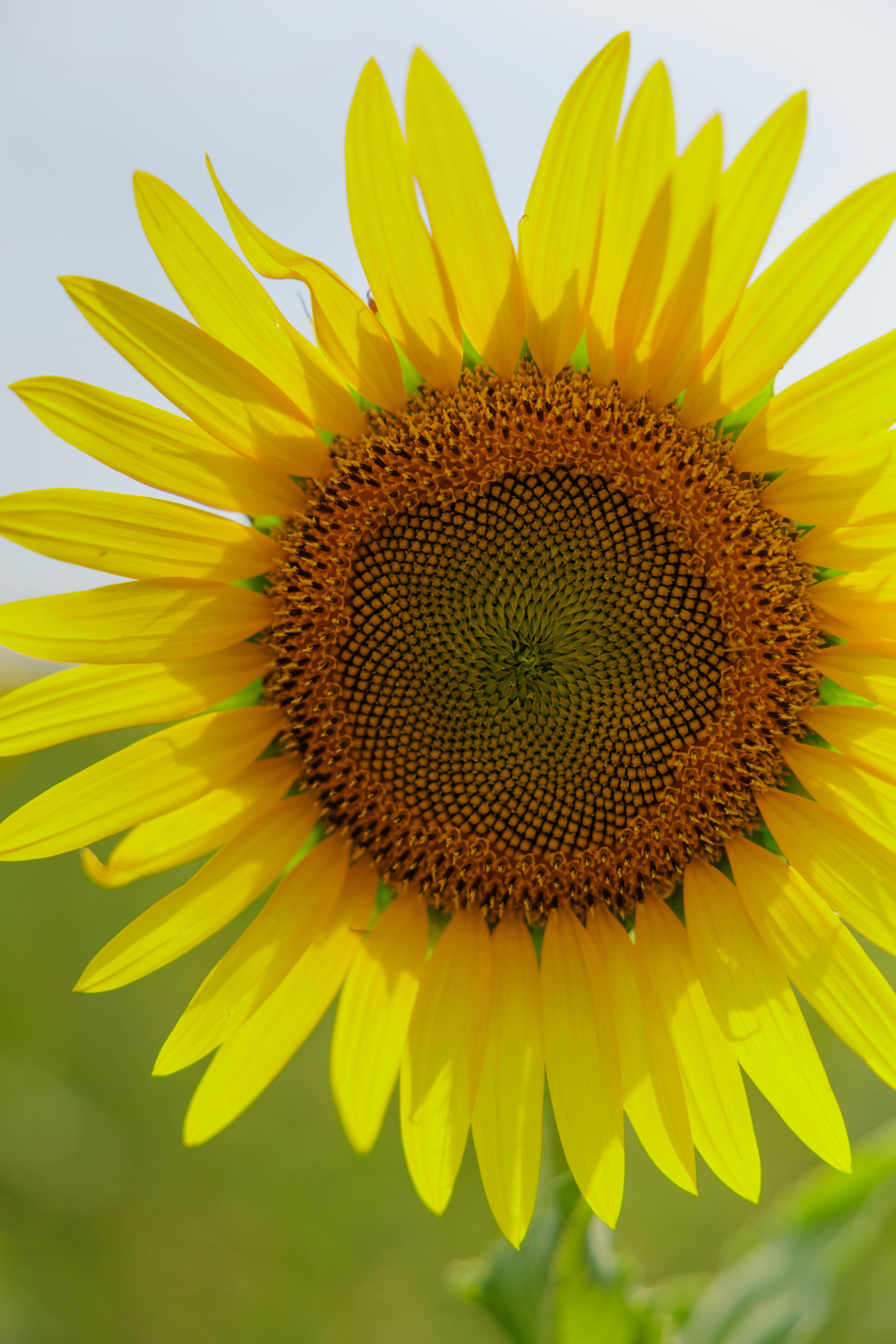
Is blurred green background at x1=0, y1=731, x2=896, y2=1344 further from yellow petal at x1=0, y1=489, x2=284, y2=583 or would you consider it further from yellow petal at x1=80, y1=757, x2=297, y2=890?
yellow petal at x1=0, y1=489, x2=284, y2=583

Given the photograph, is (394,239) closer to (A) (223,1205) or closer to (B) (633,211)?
(B) (633,211)

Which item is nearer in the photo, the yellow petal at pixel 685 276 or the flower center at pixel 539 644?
the yellow petal at pixel 685 276

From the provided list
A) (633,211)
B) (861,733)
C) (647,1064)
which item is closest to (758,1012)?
(647,1064)

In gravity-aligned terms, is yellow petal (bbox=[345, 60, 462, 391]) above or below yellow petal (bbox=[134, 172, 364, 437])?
above

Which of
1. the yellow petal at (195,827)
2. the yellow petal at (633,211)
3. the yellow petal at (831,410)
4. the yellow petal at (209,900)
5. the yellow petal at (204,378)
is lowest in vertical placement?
the yellow petal at (209,900)

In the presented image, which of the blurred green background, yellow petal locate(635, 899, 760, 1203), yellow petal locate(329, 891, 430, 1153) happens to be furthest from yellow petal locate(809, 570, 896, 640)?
the blurred green background

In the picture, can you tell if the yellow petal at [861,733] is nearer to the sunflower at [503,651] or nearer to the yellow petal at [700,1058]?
the sunflower at [503,651]

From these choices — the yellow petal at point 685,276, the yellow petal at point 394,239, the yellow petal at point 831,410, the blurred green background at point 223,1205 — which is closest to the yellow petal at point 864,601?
the yellow petal at point 831,410
